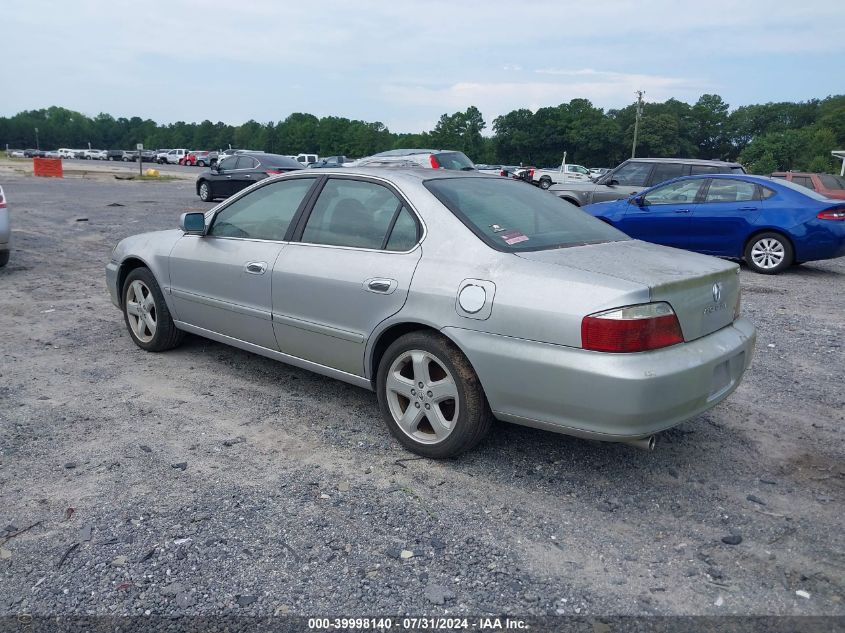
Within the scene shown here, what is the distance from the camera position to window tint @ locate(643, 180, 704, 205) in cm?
1042

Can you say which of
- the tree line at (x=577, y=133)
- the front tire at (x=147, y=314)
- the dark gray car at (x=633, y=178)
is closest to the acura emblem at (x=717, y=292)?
the front tire at (x=147, y=314)

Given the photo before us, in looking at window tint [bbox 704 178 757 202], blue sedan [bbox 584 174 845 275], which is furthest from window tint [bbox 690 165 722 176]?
window tint [bbox 704 178 757 202]

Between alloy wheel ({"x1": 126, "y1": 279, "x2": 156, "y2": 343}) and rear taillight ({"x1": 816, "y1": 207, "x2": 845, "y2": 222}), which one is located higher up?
rear taillight ({"x1": 816, "y1": 207, "x2": 845, "y2": 222})

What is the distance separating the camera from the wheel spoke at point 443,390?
362 centimetres

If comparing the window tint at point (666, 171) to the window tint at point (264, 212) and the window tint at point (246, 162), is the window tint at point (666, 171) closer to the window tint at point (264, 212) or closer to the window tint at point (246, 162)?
the window tint at point (264, 212)

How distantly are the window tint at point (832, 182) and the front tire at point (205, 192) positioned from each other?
16376 millimetres

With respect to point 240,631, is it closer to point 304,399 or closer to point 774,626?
point 774,626

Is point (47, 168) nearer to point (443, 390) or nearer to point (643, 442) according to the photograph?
point (443, 390)

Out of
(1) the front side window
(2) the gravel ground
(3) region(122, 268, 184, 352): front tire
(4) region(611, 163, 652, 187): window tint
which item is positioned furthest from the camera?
(4) region(611, 163, 652, 187): window tint

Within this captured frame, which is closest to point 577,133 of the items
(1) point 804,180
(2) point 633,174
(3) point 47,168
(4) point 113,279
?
(3) point 47,168

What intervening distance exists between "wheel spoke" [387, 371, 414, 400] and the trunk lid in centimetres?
A: 92


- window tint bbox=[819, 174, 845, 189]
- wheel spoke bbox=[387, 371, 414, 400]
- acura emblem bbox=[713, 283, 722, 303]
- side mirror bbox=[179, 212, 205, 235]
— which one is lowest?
wheel spoke bbox=[387, 371, 414, 400]

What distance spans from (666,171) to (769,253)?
3689mm

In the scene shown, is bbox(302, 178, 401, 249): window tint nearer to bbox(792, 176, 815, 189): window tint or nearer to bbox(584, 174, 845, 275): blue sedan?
bbox(584, 174, 845, 275): blue sedan
